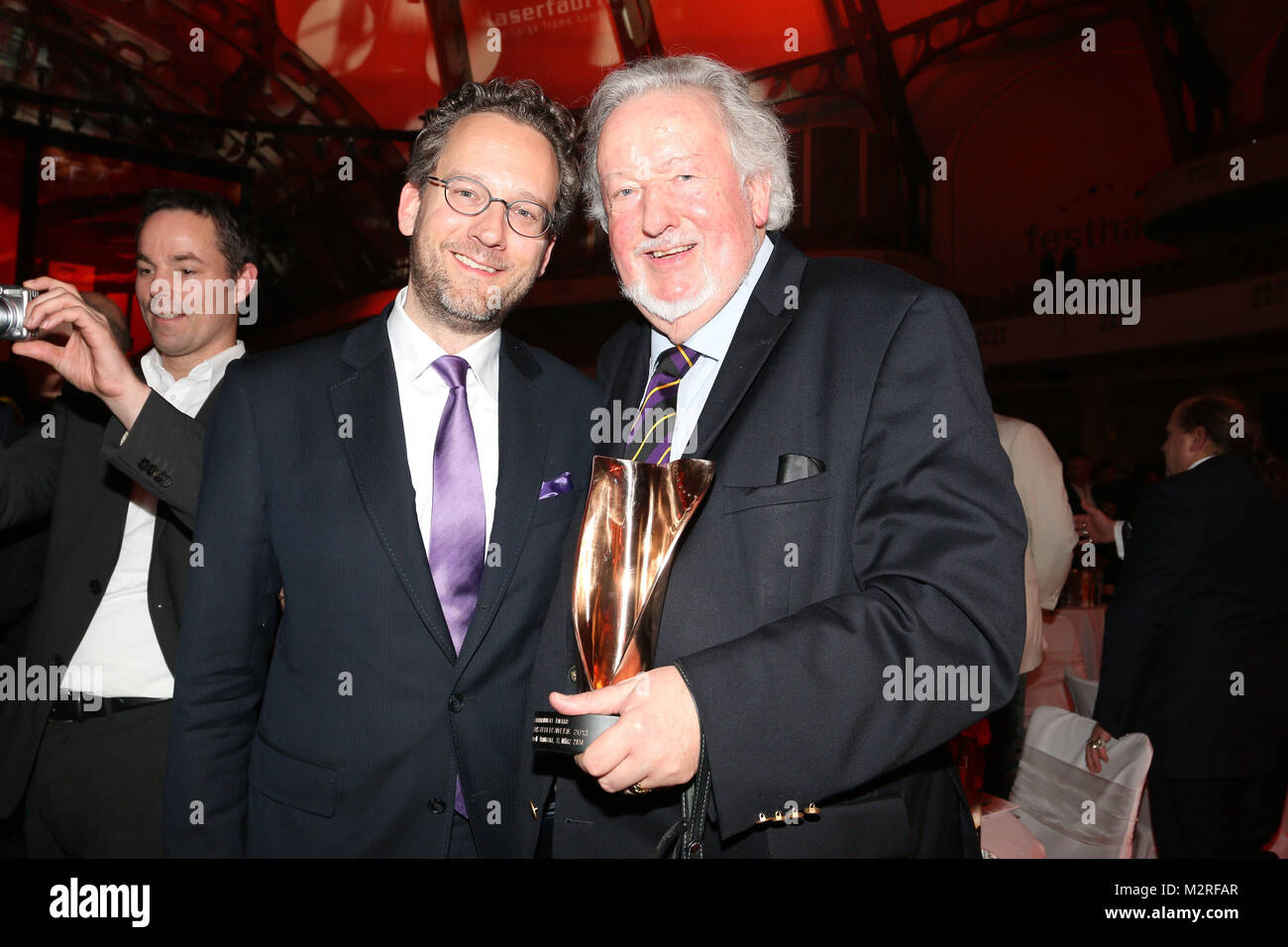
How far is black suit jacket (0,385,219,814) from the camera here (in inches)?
72.9

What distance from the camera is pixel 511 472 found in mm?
1700

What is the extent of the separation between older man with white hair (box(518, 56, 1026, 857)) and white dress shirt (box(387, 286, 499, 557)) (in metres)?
0.33

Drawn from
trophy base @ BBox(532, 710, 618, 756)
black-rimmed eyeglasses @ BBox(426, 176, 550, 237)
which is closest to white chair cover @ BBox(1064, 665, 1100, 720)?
black-rimmed eyeglasses @ BBox(426, 176, 550, 237)

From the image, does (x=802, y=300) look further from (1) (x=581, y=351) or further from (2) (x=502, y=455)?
(1) (x=581, y=351)

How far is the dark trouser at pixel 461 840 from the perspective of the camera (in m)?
1.56

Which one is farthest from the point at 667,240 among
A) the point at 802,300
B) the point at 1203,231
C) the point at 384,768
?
the point at 1203,231

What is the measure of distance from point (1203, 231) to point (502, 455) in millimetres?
17909

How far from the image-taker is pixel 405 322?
182cm

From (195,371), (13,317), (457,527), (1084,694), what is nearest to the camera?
(457,527)

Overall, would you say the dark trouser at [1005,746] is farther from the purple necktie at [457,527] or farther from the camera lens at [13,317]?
the camera lens at [13,317]

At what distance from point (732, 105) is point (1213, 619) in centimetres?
308

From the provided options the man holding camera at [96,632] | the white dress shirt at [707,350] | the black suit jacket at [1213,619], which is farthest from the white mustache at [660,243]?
the black suit jacket at [1213,619]

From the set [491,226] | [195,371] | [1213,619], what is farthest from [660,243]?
[1213,619]

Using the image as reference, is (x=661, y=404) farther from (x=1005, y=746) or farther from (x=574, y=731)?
(x=1005, y=746)
